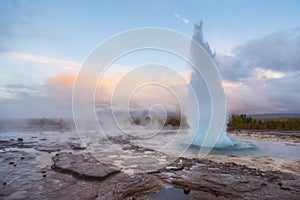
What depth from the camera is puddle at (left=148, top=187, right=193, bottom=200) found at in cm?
774

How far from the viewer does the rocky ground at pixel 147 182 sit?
8016 mm

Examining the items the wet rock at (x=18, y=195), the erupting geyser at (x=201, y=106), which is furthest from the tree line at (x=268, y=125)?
the wet rock at (x=18, y=195)

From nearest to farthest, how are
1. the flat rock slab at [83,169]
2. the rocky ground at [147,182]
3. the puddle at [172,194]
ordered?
the puddle at [172,194] < the rocky ground at [147,182] < the flat rock slab at [83,169]

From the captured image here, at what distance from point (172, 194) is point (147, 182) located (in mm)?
1611

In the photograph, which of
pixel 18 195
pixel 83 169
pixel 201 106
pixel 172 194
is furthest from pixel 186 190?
pixel 201 106

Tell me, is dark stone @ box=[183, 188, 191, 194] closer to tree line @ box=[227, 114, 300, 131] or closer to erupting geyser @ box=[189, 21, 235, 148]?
erupting geyser @ box=[189, 21, 235, 148]

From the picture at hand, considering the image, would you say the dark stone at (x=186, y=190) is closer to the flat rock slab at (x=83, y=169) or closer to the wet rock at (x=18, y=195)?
the flat rock slab at (x=83, y=169)

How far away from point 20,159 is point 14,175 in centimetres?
447

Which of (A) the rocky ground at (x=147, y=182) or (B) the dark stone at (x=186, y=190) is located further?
(B) the dark stone at (x=186, y=190)

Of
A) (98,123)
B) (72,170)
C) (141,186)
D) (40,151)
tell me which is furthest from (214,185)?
(98,123)

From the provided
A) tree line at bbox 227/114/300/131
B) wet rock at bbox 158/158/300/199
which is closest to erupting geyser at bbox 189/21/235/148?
wet rock at bbox 158/158/300/199

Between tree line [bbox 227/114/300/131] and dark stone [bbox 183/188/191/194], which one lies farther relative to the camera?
tree line [bbox 227/114/300/131]

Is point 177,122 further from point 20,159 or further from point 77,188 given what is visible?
point 77,188

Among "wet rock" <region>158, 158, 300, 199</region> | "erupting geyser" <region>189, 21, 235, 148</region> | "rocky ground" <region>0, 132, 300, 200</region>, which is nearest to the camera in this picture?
"rocky ground" <region>0, 132, 300, 200</region>
